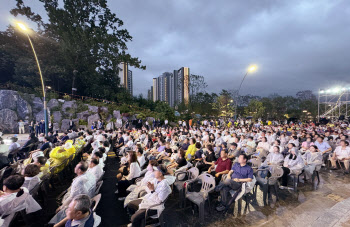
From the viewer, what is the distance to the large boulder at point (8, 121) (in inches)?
727

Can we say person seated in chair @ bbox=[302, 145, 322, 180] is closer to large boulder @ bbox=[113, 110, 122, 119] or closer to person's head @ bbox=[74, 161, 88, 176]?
person's head @ bbox=[74, 161, 88, 176]

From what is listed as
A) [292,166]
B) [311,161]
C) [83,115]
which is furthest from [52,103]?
[311,161]

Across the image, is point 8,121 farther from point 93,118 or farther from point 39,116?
point 93,118

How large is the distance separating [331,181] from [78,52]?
2817 cm

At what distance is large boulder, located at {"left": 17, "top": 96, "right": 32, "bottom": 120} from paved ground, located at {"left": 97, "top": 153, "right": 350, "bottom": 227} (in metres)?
22.1

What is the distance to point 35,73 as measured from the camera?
24188 millimetres

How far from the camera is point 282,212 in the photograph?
12.2 ft

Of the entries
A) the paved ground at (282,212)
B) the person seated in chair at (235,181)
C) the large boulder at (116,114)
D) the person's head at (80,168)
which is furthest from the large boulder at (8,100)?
the person seated in chair at (235,181)

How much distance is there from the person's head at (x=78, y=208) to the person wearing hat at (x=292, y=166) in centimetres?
Answer: 495

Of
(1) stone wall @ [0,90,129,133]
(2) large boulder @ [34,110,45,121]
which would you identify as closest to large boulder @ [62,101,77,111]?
(1) stone wall @ [0,90,129,133]

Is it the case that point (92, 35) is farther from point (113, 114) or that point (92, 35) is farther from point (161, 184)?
point (161, 184)

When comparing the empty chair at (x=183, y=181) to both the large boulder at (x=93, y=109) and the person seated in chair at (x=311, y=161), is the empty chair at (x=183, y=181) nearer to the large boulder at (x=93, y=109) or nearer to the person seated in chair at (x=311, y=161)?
the person seated in chair at (x=311, y=161)

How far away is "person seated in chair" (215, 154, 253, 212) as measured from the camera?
3730 mm

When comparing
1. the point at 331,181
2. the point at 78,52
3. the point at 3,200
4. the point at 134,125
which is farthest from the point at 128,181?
the point at 78,52
